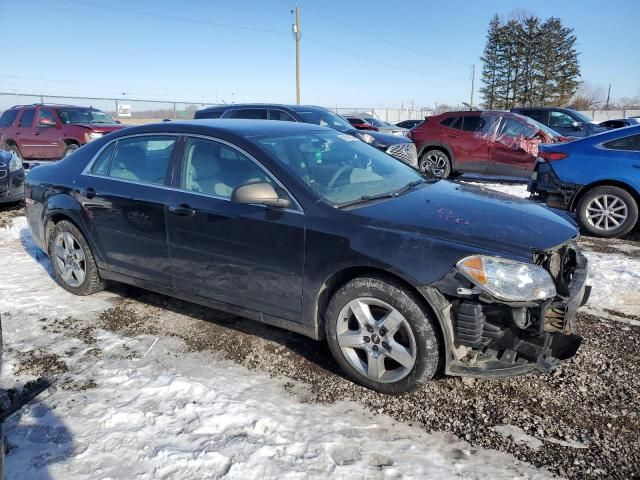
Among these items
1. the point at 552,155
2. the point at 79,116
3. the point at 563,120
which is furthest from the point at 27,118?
the point at 563,120

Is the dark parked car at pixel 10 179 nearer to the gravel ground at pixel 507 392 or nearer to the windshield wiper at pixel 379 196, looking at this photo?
the gravel ground at pixel 507 392

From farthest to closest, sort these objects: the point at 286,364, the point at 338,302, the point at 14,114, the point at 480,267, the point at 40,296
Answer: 1. the point at 14,114
2. the point at 40,296
3. the point at 286,364
4. the point at 338,302
5. the point at 480,267

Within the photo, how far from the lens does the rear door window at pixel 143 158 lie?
150 inches

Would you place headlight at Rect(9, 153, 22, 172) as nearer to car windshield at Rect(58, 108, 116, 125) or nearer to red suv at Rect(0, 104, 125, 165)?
red suv at Rect(0, 104, 125, 165)

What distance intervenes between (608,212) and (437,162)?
585 centimetres

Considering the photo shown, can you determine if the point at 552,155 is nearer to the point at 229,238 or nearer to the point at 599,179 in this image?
the point at 599,179

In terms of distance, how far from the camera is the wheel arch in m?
6.19

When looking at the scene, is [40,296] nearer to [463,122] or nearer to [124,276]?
[124,276]

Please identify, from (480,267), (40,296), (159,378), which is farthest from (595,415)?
(40,296)

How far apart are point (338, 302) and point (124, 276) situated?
220 cm

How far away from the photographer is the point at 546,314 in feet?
9.04

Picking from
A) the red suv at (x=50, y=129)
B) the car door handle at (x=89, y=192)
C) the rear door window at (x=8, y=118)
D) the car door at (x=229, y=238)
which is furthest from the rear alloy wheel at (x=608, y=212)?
the rear door window at (x=8, y=118)

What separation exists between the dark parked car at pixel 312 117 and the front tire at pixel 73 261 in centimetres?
595

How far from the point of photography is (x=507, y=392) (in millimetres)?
2979
